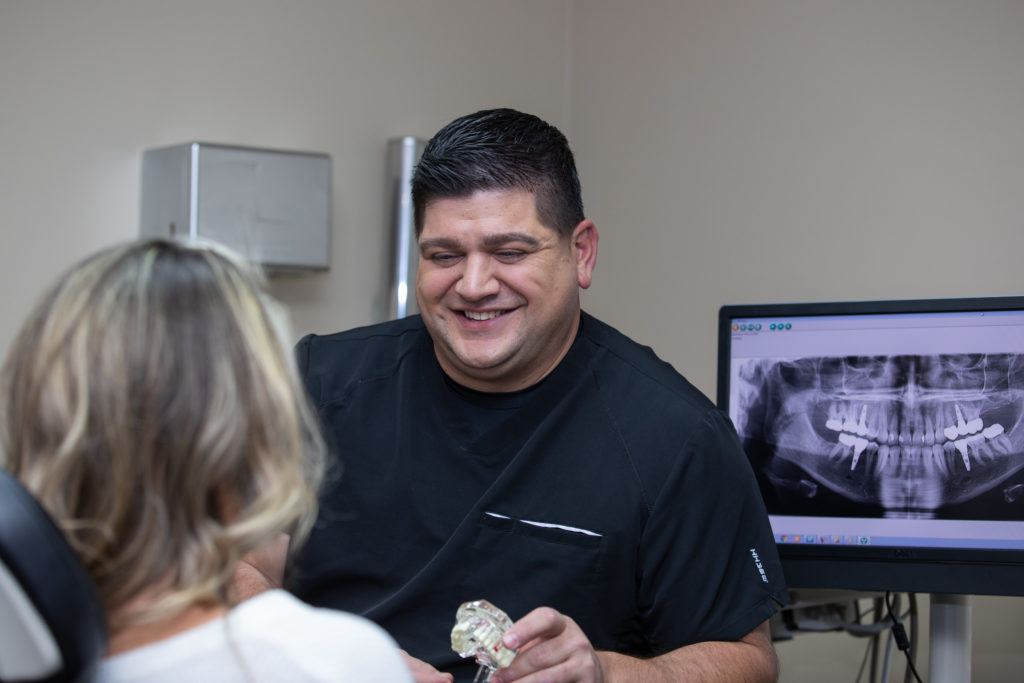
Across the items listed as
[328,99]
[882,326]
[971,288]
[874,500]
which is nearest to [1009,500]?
[874,500]

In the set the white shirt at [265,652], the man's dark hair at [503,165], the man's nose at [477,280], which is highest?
the man's dark hair at [503,165]

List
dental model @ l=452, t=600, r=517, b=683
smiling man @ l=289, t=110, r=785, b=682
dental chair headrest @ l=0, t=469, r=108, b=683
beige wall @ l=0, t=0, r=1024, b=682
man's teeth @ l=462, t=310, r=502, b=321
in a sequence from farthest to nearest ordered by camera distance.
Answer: beige wall @ l=0, t=0, r=1024, b=682 < man's teeth @ l=462, t=310, r=502, b=321 < smiling man @ l=289, t=110, r=785, b=682 < dental model @ l=452, t=600, r=517, b=683 < dental chair headrest @ l=0, t=469, r=108, b=683

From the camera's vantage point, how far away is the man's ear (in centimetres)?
182

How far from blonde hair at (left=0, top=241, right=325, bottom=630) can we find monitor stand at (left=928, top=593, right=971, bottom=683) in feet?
4.18

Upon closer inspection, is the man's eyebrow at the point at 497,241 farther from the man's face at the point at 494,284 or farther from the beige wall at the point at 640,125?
the beige wall at the point at 640,125

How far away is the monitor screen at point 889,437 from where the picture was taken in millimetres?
1745

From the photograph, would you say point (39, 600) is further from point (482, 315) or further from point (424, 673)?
point (482, 315)

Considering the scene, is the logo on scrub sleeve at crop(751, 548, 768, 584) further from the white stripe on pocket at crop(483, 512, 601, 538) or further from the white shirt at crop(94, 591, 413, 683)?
the white shirt at crop(94, 591, 413, 683)

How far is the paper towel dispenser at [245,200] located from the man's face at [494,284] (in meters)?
0.96

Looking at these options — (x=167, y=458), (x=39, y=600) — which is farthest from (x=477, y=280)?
(x=39, y=600)

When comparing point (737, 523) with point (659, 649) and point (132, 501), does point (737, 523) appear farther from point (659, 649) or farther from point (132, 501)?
point (132, 501)

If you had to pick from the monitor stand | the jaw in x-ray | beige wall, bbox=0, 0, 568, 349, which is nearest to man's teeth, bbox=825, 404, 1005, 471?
the jaw in x-ray

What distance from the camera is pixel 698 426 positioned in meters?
1.70

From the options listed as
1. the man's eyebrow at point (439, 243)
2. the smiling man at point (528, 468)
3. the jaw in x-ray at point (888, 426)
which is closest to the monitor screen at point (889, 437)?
the jaw in x-ray at point (888, 426)
